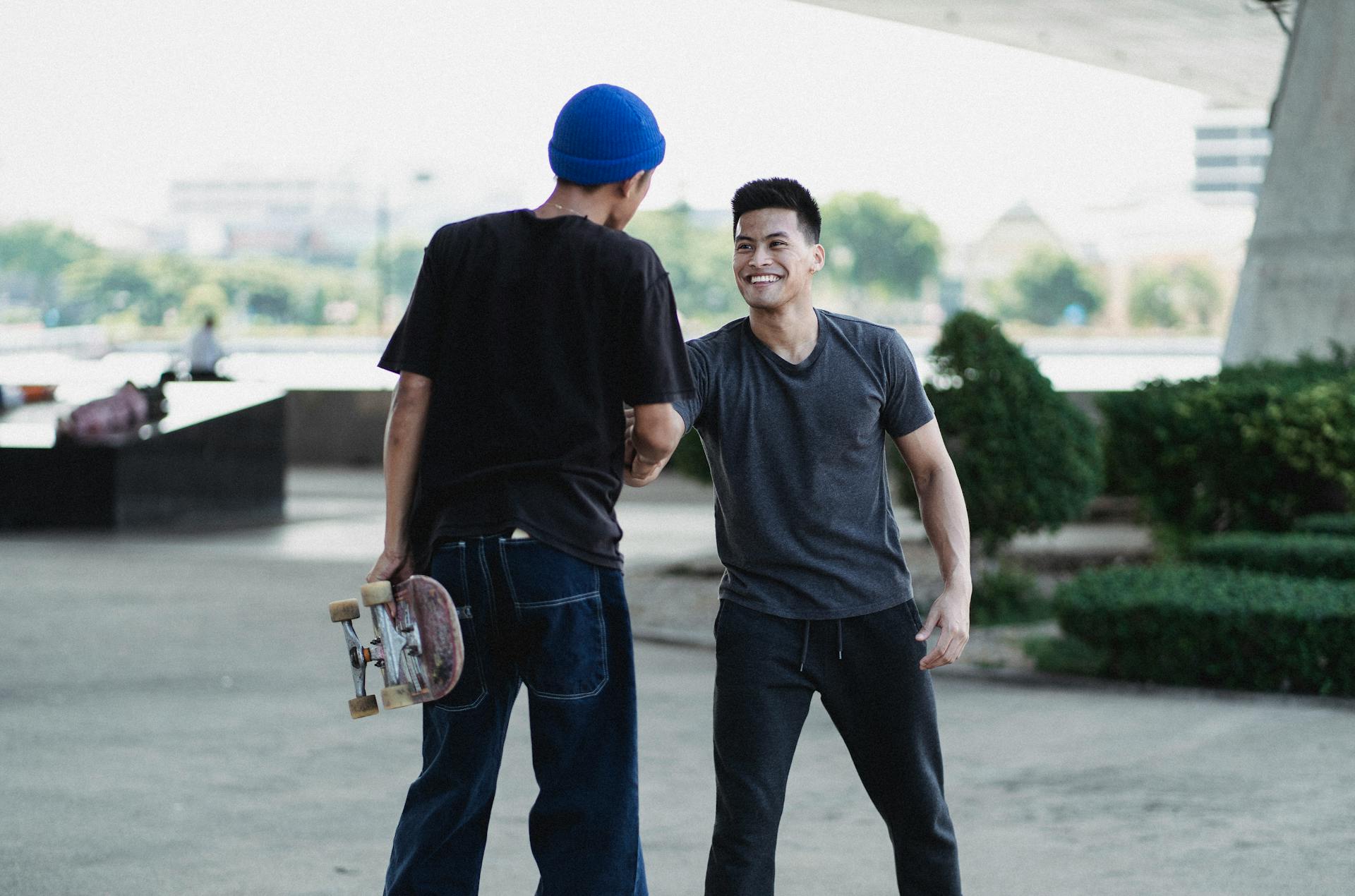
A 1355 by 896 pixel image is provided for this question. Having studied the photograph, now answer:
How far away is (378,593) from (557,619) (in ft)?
1.18

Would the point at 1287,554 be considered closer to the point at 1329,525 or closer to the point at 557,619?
the point at 1329,525

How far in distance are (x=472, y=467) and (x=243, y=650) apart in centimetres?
587

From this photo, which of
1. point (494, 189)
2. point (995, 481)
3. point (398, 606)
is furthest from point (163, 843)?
point (494, 189)

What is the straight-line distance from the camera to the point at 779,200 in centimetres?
319

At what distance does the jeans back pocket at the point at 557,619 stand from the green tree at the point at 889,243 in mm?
92538

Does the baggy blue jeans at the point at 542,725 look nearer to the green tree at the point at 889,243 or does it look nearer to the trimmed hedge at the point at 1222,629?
the trimmed hedge at the point at 1222,629

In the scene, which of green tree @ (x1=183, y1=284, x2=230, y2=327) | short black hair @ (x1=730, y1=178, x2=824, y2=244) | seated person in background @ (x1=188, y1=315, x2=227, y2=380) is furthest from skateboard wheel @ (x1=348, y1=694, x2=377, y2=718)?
green tree @ (x1=183, y1=284, x2=230, y2=327)

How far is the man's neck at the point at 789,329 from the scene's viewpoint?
3182 mm

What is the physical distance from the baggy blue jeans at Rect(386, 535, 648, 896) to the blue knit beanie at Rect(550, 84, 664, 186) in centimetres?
72

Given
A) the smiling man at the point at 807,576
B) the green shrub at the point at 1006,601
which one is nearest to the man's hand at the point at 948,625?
the smiling man at the point at 807,576

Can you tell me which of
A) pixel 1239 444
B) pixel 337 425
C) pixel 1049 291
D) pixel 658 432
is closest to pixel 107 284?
pixel 337 425

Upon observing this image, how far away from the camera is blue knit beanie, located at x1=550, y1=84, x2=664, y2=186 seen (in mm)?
2850

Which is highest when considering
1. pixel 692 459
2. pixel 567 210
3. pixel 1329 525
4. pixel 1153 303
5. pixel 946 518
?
pixel 1153 303

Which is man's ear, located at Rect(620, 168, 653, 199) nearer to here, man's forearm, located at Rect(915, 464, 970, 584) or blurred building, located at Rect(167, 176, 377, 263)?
man's forearm, located at Rect(915, 464, 970, 584)
